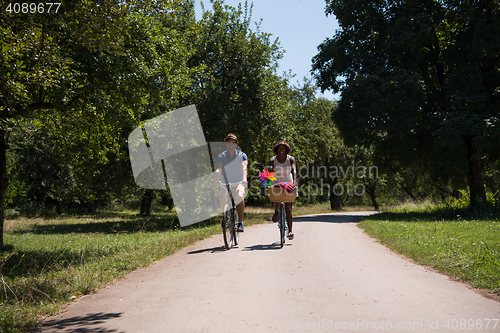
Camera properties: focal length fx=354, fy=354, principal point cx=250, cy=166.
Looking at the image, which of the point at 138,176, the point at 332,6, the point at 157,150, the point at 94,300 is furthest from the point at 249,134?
the point at 94,300

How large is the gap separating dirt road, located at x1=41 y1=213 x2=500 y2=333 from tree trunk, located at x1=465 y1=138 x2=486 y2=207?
15.4 m

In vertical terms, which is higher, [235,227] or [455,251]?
[235,227]

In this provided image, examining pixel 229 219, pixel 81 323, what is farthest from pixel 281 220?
pixel 81 323

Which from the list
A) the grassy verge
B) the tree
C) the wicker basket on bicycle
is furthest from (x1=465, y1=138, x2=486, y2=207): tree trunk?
the wicker basket on bicycle

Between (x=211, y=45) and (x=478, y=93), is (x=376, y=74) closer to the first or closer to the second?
(x=478, y=93)

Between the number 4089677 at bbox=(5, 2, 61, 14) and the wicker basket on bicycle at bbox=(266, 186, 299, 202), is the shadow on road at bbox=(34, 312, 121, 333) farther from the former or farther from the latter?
the number 4089677 at bbox=(5, 2, 61, 14)

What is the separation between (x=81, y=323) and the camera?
3.86 metres

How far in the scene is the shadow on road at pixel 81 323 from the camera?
3.64 metres

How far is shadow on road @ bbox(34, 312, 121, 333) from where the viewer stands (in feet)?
11.9

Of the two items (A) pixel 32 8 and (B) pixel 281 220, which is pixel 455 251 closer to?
(B) pixel 281 220

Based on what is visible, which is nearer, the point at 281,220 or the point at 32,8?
the point at 32,8

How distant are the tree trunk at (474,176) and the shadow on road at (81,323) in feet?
66.6

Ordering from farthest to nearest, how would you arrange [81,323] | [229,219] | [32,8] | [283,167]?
[283,167], [229,219], [32,8], [81,323]

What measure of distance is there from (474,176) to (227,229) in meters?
17.6
